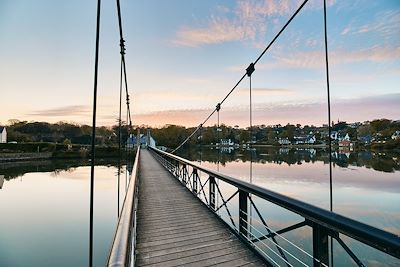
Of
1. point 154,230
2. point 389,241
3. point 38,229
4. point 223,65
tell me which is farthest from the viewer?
point 223,65

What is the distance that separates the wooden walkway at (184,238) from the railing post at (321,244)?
653 millimetres

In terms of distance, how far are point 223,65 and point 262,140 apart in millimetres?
56241

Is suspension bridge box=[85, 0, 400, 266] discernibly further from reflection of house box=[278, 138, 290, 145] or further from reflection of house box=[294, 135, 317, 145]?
reflection of house box=[294, 135, 317, 145]

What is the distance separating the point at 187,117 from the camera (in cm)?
3622

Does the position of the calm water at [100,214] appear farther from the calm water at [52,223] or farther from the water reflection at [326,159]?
the water reflection at [326,159]

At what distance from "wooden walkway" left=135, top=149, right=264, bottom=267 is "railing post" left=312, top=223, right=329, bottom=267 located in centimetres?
65

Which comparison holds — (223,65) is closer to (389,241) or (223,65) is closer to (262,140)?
(389,241)

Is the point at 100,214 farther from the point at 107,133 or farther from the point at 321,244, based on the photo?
the point at 107,133

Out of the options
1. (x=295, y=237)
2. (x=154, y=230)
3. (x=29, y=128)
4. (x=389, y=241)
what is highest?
(x=29, y=128)

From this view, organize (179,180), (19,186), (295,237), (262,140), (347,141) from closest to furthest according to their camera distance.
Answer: (179,180) < (295,237) < (19,186) < (347,141) < (262,140)

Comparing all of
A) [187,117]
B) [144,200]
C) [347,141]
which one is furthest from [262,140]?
[144,200]

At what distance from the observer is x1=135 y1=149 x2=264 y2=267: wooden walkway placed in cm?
221

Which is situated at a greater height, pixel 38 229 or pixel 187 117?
pixel 187 117

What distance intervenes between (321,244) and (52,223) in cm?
1350
